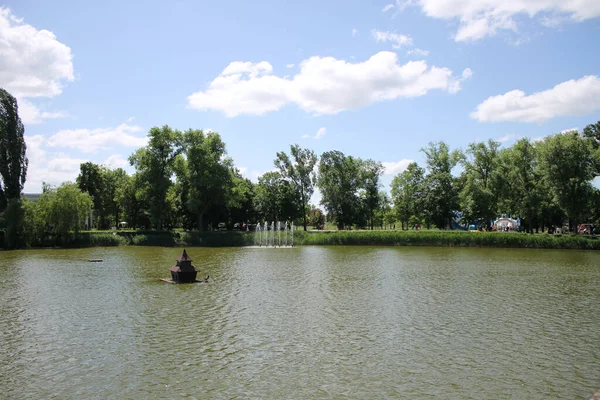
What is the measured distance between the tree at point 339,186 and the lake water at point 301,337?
2232 inches

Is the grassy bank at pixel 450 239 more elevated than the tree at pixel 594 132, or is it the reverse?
the tree at pixel 594 132

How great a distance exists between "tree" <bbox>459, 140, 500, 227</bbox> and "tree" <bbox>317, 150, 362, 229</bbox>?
21155 millimetres

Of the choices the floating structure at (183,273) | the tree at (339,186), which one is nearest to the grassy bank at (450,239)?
the tree at (339,186)

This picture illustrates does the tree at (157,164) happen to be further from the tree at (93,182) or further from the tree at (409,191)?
the tree at (409,191)

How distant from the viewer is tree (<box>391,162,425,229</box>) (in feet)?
260

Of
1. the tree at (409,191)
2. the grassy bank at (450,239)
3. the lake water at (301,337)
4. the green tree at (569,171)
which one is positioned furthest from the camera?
the tree at (409,191)

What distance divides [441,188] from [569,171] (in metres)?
20.3

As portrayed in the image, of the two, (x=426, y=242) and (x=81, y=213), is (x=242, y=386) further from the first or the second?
(x=81, y=213)

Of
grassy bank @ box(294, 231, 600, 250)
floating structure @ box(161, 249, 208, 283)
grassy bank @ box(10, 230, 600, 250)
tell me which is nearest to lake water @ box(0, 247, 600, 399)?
floating structure @ box(161, 249, 208, 283)

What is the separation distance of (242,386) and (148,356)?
12.4 ft

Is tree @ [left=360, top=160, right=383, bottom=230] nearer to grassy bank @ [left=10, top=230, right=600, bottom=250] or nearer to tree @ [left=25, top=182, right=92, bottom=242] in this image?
grassy bank @ [left=10, top=230, right=600, bottom=250]

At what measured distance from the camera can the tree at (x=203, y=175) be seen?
68.9 metres

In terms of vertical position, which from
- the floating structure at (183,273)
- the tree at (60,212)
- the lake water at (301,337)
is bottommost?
the lake water at (301,337)

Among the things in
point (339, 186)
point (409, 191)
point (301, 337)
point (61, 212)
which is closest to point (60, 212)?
point (61, 212)
